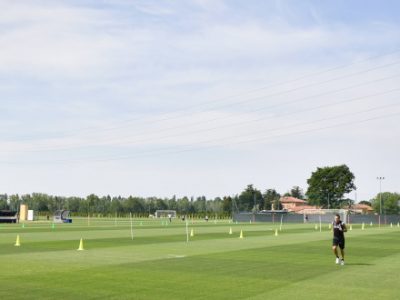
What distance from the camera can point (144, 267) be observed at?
70.6 ft

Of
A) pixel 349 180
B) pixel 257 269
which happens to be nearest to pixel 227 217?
pixel 349 180

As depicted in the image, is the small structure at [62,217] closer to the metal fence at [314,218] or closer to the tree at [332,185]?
the metal fence at [314,218]

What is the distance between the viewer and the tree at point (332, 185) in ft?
593

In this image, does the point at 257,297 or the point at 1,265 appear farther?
the point at 1,265

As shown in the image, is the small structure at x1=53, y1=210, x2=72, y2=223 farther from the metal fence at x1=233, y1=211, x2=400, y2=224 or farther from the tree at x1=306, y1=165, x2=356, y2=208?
the tree at x1=306, y1=165, x2=356, y2=208

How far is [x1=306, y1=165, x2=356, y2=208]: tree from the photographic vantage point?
593 feet

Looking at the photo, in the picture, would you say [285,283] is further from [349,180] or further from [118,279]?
[349,180]

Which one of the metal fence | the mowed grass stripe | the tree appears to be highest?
the tree

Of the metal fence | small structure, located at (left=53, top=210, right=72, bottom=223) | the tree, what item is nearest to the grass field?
small structure, located at (left=53, top=210, right=72, bottom=223)

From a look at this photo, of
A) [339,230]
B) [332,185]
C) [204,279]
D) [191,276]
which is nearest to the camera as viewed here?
[204,279]

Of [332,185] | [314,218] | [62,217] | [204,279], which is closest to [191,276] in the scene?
[204,279]

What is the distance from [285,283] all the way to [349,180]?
16962cm

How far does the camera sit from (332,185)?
595 ft

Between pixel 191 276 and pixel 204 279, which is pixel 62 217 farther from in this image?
pixel 204 279
